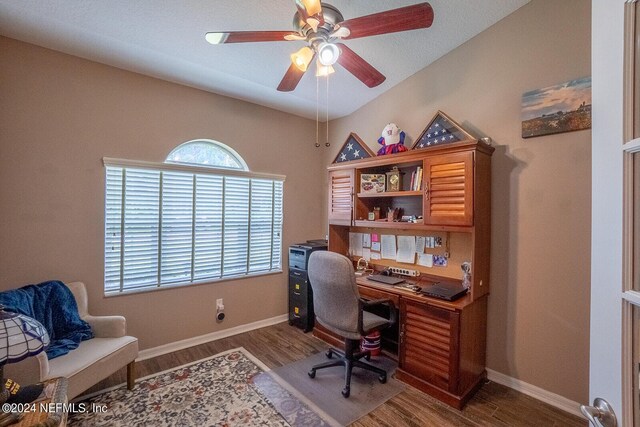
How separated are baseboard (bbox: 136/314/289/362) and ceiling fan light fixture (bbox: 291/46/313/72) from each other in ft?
9.23

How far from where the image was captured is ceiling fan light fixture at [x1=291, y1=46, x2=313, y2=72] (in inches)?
67.3

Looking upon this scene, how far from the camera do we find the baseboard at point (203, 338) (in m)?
2.73

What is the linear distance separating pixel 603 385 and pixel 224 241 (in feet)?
10.2

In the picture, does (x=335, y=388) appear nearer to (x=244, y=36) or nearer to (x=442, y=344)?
(x=442, y=344)

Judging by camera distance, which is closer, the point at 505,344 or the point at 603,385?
the point at 603,385

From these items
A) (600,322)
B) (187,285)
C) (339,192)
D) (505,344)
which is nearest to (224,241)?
(187,285)

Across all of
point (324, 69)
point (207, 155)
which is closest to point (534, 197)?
point (324, 69)

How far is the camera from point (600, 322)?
70 cm

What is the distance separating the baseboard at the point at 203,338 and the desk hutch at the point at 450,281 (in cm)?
147

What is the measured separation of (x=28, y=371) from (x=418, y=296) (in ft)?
8.30

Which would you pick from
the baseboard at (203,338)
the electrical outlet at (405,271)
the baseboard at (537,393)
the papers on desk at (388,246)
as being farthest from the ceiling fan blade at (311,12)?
the baseboard at (203,338)

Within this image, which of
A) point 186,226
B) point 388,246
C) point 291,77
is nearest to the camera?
point 291,77

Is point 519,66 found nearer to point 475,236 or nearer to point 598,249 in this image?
point 475,236

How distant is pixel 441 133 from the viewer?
251 centimetres
